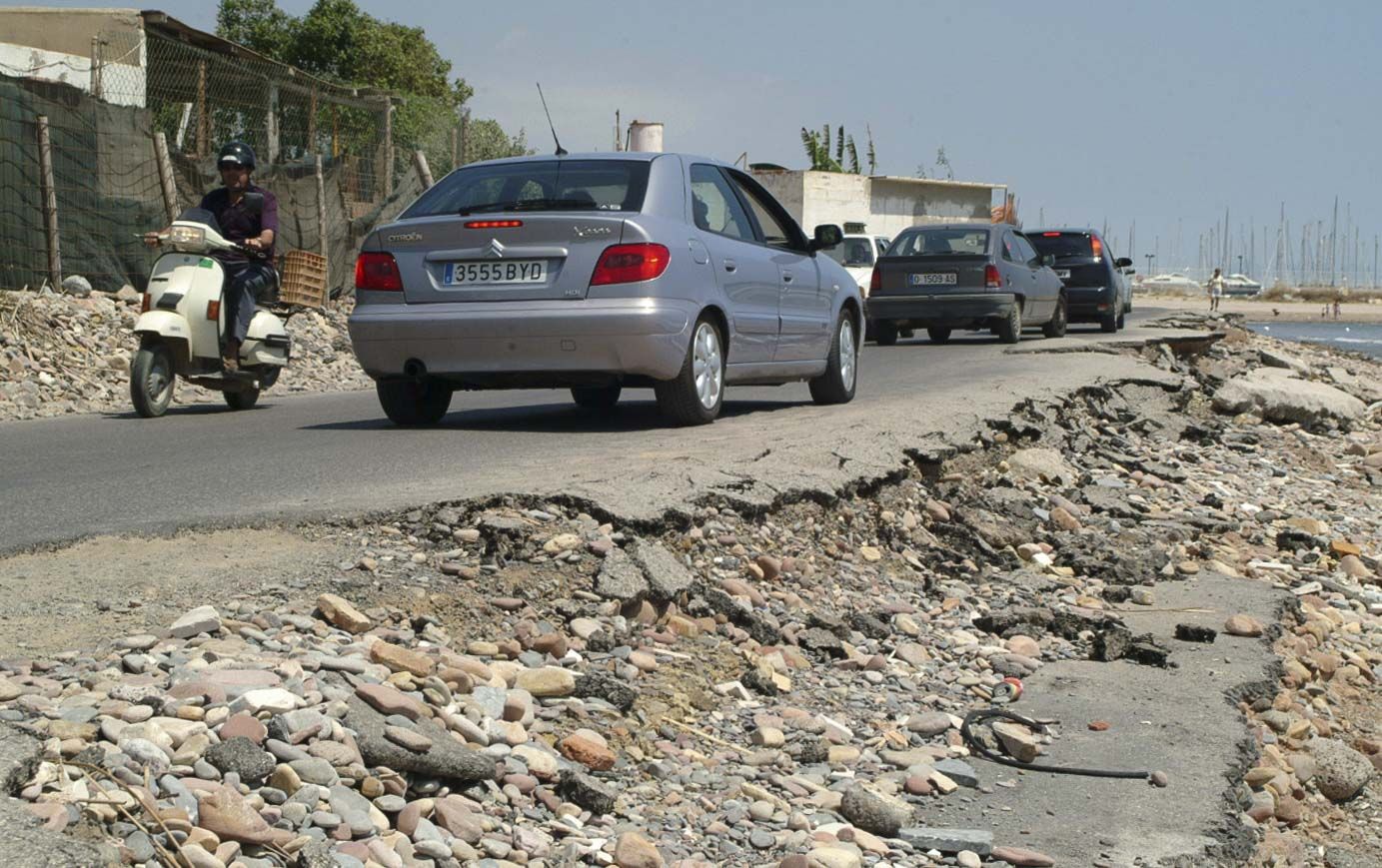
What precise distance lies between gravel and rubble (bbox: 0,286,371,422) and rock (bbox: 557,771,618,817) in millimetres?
8623

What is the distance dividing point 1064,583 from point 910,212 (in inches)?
2166

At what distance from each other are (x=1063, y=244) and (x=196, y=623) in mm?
24152

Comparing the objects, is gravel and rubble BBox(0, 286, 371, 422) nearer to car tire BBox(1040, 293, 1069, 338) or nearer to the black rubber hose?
the black rubber hose

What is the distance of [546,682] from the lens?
14.8 ft

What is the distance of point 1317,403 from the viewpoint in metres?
16.4

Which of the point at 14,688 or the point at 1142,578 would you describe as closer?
the point at 14,688

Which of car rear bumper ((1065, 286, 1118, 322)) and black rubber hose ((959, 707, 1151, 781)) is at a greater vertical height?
car rear bumper ((1065, 286, 1118, 322))

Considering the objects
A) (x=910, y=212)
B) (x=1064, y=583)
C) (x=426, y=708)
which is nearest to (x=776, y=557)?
(x=1064, y=583)

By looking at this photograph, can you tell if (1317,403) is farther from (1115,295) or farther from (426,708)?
(426,708)

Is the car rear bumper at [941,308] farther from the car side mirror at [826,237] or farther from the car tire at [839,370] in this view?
the car side mirror at [826,237]

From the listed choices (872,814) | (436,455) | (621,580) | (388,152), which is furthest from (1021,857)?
(388,152)

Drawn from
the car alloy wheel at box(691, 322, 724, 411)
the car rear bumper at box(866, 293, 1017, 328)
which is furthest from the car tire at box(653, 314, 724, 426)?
the car rear bumper at box(866, 293, 1017, 328)

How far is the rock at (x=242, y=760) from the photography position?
11.2 feet

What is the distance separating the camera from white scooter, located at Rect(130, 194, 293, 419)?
1025cm
